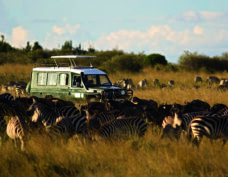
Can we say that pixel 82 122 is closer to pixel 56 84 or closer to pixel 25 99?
pixel 25 99

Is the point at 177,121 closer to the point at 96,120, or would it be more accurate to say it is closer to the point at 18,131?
the point at 96,120

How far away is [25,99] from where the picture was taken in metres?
15.1

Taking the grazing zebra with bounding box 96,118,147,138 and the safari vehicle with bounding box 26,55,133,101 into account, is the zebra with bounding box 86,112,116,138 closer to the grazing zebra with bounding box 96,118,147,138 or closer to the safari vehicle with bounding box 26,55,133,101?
the grazing zebra with bounding box 96,118,147,138

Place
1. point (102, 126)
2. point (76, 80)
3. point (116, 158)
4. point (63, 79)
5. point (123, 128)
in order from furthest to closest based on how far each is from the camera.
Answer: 1. point (63, 79)
2. point (76, 80)
3. point (123, 128)
4. point (102, 126)
5. point (116, 158)

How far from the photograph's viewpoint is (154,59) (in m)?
55.8

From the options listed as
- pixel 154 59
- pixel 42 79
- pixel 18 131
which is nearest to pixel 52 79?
pixel 42 79

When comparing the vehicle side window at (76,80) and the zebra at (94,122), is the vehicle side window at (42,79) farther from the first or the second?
the zebra at (94,122)

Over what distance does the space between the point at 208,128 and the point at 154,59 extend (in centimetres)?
4691

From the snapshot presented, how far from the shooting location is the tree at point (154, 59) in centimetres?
5511

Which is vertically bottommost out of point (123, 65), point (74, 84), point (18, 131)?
point (18, 131)

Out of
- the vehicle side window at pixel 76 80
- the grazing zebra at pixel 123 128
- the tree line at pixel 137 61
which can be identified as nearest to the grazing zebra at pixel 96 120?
the grazing zebra at pixel 123 128

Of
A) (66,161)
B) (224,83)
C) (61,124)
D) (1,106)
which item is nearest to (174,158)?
(66,161)

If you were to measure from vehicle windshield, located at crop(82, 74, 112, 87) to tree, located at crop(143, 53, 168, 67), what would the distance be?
34.7 meters

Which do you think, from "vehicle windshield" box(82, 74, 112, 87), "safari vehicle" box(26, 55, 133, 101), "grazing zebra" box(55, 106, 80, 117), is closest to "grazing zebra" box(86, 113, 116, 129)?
"grazing zebra" box(55, 106, 80, 117)
